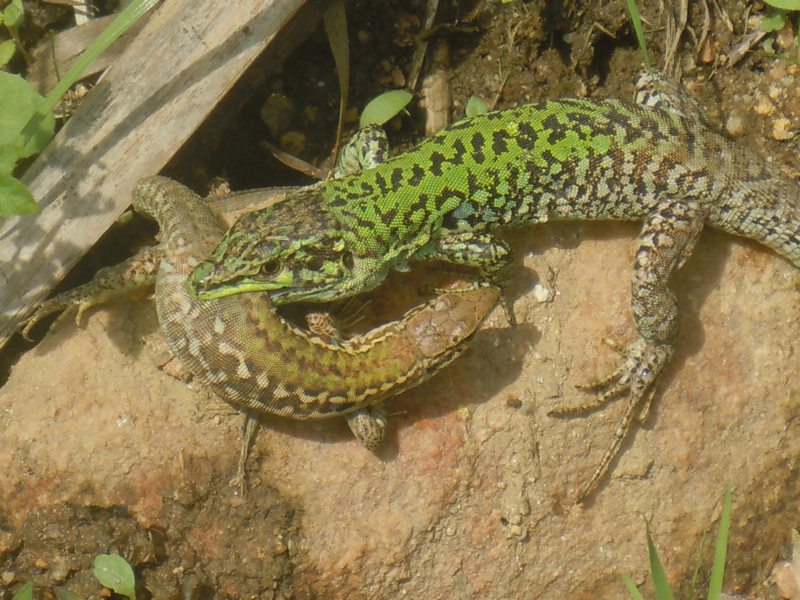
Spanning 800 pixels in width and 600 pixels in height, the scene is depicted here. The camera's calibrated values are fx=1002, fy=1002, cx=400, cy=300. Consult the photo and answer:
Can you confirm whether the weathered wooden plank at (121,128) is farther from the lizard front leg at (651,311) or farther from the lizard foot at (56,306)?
the lizard front leg at (651,311)

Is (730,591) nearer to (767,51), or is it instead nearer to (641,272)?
(641,272)

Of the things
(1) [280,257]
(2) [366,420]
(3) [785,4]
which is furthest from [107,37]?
(3) [785,4]

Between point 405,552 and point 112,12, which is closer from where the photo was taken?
point 405,552

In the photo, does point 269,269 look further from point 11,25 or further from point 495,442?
point 11,25

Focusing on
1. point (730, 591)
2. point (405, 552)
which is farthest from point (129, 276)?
point (730, 591)

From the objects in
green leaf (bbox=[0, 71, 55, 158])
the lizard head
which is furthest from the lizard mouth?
green leaf (bbox=[0, 71, 55, 158])

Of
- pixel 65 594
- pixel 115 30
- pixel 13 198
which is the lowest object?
pixel 65 594

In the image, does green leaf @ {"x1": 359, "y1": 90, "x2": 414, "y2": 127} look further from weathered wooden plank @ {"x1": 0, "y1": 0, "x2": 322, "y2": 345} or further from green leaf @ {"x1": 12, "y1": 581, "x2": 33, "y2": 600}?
green leaf @ {"x1": 12, "y1": 581, "x2": 33, "y2": 600}
